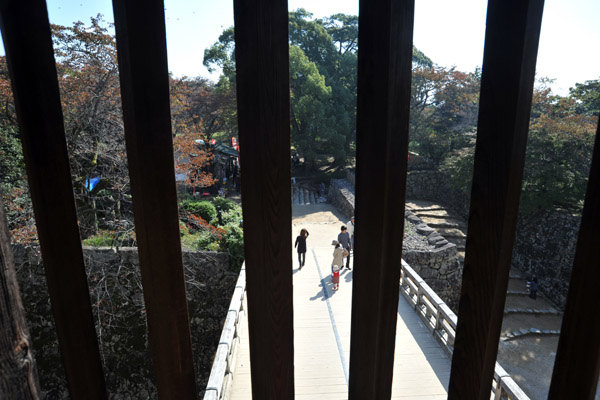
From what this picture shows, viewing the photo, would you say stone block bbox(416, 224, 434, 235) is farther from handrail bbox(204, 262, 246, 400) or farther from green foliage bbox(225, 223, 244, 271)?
handrail bbox(204, 262, 246, 400)

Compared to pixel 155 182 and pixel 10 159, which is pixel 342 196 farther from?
pixel 155 182

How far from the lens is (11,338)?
61 cm

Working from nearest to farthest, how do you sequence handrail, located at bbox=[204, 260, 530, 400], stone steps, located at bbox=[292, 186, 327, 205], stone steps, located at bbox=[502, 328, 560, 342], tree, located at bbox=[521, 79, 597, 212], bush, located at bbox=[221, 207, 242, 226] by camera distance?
1. handrail, located at bbox=[204, 260, 530, 400]
2. stone steps, located at bbox=[502, 328, 560, 342]
3. bush, located at bbox=[221, 207, 242, 226]
4. tree, located at bbox=[521, 79, 597, 212]
5. stone steps, located at bbox=[292, 186, 327, 205]

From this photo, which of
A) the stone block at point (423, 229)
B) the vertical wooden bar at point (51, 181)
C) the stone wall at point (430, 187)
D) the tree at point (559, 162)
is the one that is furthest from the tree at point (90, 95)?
Result: the stone wall at point (430, 187)

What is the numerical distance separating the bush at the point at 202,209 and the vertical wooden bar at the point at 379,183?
457 inches

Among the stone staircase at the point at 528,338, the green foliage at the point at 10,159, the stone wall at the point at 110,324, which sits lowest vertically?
the stone staircase at the point at 528,338

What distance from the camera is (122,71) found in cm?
61

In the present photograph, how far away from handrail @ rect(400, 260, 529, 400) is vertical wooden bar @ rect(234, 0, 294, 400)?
4061 millimetres

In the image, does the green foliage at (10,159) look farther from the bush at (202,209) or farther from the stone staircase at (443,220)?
the stone staircase at (443,220)

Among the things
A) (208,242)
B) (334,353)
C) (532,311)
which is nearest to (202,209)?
(208,242)

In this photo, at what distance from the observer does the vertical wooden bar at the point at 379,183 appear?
23.7 inches

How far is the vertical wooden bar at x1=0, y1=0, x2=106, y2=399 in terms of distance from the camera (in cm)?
60

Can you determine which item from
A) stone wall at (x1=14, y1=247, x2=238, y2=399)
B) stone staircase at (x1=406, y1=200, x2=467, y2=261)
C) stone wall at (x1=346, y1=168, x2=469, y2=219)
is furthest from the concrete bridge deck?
stone wall at (x1=346, y1=168, x2=469, y2=219)

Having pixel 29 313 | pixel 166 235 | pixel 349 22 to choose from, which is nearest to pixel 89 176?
pixel 29 313
